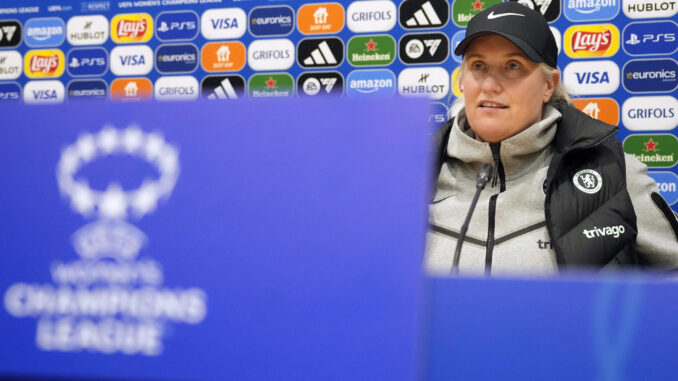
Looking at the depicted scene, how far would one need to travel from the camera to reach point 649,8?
1819mm

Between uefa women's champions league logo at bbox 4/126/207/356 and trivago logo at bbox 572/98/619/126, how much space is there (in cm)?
161

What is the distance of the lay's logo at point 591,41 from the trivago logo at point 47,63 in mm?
1682

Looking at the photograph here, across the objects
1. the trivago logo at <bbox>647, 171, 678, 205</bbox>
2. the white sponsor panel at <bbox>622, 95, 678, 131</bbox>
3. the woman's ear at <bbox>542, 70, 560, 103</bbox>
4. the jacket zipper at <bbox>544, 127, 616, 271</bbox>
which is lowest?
the jacket zipper at <bbox>544, 127, 616, 271</bbox>

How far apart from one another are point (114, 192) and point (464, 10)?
5.59ft

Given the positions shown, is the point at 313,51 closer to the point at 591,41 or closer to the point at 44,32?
the point at 591,41

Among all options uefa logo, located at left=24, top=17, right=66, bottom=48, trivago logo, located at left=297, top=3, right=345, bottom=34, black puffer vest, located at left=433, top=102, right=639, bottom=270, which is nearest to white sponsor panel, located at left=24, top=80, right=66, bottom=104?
uefa logo, located at left=24, top=17, right=66, bottom=48

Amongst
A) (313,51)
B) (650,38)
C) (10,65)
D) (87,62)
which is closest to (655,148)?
(650,38)

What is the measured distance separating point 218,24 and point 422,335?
6.43ft

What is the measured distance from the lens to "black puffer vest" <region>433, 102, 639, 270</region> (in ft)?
3.95

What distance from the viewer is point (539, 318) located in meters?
0.41

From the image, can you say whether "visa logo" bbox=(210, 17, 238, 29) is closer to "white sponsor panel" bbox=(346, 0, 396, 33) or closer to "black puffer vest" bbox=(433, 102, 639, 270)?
"white sponsor panel" bbox=(346, 0, 396, 33)

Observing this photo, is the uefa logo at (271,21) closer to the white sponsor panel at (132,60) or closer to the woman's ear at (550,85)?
the white sponsor panel at (132,60)

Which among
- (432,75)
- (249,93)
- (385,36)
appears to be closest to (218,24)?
(249,93)

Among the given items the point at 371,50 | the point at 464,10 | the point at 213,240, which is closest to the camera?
the point at 213,240
